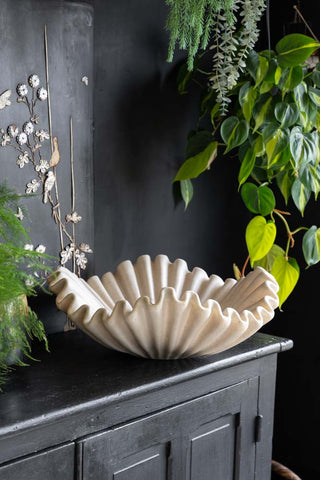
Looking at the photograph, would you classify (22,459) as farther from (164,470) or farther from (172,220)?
(172,220)

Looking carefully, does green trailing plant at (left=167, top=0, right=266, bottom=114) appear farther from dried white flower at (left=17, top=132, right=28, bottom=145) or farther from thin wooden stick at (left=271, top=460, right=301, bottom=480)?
thin wooden stick at (left=271, top=460, right=301, bottom=480)

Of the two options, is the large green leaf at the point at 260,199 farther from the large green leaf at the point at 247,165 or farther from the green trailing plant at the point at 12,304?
the green trailing plant at the point at 12,304

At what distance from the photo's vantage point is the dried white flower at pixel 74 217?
165 centimetres

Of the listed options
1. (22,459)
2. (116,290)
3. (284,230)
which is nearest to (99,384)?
(22,459)

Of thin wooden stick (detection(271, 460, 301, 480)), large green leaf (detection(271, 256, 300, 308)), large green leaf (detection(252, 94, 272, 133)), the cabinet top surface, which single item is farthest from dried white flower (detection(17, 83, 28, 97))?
thin wooden stick (detection(271, 460, 301, 480))

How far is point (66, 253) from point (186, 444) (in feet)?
1.89

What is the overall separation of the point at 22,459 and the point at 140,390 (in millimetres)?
273

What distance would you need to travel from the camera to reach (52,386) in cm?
123

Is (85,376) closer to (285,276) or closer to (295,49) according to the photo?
(285,276)

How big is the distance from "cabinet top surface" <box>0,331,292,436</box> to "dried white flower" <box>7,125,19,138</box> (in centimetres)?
51

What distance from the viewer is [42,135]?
1.56 m

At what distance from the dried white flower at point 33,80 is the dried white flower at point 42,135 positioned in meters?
0.11

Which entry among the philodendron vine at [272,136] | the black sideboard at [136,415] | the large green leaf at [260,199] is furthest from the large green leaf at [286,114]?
the black sideboard at [136,415]

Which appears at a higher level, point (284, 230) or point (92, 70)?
point (92, 70)
